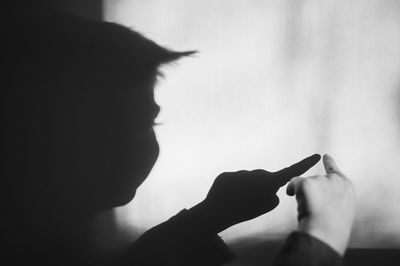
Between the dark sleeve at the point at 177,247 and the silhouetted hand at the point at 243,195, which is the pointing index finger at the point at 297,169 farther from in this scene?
the dark sleeve at the point at 177,247

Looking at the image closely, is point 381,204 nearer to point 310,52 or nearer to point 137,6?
point 310,52

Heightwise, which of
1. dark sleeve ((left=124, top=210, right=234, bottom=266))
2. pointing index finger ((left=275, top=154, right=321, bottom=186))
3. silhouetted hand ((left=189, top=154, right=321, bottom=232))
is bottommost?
dark sleeve ((left=124, top=210, right=234, bottom=266))

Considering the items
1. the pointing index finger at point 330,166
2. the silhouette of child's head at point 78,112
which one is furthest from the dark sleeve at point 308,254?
the silhouette of child's head at point 78,112

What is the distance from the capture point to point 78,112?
72 cm

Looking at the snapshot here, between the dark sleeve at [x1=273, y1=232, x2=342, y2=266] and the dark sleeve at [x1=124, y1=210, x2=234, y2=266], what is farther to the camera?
the dark sleeve at [x1=124, y1=210, x2=234, y2=266]

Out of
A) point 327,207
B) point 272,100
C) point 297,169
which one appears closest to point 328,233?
point 327,207

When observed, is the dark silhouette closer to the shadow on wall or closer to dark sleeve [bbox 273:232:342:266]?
the shadow on wall

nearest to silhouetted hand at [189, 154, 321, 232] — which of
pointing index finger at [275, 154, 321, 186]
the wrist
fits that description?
pointing index finger at [275, 154, 321, 186]

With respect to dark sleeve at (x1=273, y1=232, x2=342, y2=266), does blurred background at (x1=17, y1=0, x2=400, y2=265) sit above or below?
above

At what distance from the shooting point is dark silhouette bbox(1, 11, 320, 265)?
2.27 feet

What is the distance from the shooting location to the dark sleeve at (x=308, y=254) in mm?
475

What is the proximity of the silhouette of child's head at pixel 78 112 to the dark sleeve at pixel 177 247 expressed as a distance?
10cm

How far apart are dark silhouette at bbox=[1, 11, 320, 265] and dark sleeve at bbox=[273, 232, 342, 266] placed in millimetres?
175

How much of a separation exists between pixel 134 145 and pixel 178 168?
0.11 metres
